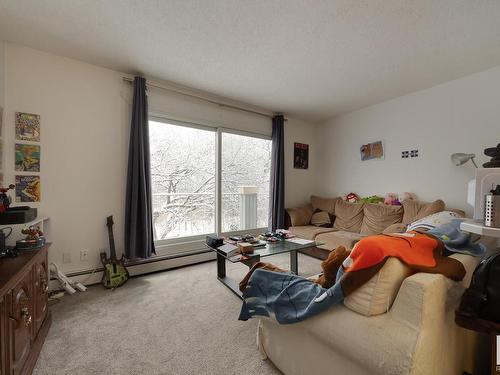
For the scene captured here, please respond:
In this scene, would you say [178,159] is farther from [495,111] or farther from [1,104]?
[495,111]

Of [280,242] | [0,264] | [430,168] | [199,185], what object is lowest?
[280,242]

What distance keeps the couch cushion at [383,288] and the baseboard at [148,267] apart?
8.31 ft

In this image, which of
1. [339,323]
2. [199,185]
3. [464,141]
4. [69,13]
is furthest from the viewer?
[199,185]

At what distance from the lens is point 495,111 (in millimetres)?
2545

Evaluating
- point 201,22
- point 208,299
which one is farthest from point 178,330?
point 201,22

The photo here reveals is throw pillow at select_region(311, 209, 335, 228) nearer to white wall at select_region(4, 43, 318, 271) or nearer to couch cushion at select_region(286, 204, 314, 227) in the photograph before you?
couch cushion at select_region(286, 204, 314, 227)

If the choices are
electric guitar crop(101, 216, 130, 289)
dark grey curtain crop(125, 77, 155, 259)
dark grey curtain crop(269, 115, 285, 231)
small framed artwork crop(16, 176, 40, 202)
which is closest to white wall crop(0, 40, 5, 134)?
small framed artwork crop(16, 176, 40, 202)

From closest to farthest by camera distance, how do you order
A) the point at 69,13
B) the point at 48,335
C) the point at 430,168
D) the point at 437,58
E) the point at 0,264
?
the point at 0,264 → the point at 48,335 → the point at 69,13 → the point at 437,58 → the point at 430,168

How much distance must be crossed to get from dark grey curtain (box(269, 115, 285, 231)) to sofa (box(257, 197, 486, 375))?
103 inches

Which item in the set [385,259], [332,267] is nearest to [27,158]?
[332,267]

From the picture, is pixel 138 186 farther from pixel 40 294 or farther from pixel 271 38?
pixel 271 38

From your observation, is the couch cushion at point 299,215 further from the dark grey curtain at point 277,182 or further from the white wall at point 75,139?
the white wall at point 75,139

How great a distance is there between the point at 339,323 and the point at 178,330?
1.28 metres

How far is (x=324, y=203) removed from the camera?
4.11m
